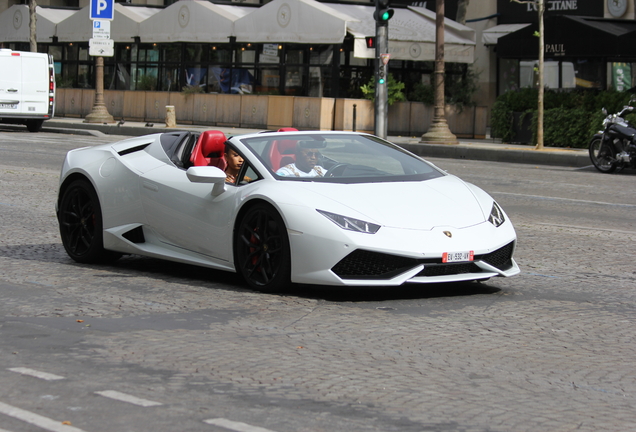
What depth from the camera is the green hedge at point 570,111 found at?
23.9 meters

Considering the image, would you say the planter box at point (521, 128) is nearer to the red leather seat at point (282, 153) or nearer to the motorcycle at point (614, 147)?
the motorcycle at point (614, 147)

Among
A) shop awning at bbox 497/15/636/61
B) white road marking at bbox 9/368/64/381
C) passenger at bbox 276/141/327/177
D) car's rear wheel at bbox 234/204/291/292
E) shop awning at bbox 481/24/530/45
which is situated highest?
shop awning at bbox 481/24/530/45

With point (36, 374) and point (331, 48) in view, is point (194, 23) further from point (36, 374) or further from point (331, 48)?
point (36, 374)

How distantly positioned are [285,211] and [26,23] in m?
36.7

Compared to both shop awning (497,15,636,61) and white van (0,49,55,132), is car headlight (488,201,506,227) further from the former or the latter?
white van (0,49,55,132)

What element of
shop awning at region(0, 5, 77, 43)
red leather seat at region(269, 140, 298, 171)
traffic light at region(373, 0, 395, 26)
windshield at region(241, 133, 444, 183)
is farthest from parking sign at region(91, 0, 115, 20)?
Result: red leather seat at region(269, 140, 298, 171)

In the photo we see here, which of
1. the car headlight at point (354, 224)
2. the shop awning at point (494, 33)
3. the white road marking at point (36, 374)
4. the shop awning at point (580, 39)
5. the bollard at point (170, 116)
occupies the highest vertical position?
the shop awning at point (494, 33)

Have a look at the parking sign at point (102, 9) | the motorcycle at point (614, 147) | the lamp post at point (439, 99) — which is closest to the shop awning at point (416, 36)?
the lamp post at point (439, 99)

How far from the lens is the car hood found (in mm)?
6492

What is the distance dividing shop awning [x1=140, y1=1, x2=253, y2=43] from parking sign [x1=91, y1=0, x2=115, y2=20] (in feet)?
11.8

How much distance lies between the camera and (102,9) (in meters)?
29.9

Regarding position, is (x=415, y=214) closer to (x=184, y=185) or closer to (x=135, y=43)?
(x=184, y=185)

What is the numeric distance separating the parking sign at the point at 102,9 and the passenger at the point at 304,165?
23.9 meters

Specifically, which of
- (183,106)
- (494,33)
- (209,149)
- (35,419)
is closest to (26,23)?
(183,106)
